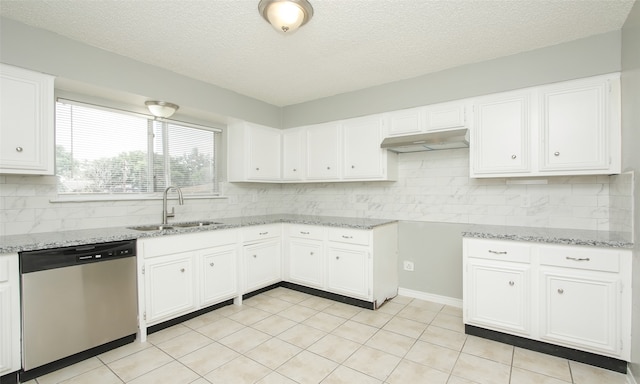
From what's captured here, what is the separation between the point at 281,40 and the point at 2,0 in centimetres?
182

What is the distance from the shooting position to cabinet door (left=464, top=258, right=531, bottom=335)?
2.38 m

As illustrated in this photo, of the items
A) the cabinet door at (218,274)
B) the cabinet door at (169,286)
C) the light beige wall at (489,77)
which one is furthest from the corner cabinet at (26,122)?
the light beige wall at (489,77)

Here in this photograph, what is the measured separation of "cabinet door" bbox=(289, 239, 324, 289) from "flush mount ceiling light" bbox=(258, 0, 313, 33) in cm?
231

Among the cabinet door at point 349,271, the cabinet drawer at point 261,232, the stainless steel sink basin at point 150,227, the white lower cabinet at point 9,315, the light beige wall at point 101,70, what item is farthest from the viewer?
the cabinet drawer at point 261,232

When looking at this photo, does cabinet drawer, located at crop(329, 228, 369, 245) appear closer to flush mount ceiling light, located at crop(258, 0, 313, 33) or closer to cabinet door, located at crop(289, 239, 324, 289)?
cabinet door, located at crop(289, 239, 324, 289)

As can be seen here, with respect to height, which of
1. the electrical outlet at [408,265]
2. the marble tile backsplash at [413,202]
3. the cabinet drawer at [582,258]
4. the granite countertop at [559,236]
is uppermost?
the marble tile backsplash at [413,202]

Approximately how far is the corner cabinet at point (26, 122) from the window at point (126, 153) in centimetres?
45

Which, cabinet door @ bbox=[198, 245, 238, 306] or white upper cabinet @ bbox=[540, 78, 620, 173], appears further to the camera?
cabinet door @ bbox=[198, 245, 238, 306]

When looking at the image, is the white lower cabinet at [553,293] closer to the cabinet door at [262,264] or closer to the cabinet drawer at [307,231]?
the cabinet drawer at [307,231]

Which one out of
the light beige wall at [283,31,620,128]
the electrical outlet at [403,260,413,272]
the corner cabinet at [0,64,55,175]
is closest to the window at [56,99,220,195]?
the corner cabinet at [0,64,55,175]

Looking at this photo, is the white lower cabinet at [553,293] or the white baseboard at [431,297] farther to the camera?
the white baseboard at [431,297]

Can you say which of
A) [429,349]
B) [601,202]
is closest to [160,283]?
[429,349]

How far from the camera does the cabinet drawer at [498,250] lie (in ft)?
7.81

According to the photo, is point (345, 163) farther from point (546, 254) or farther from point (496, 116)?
point (546, 254)
